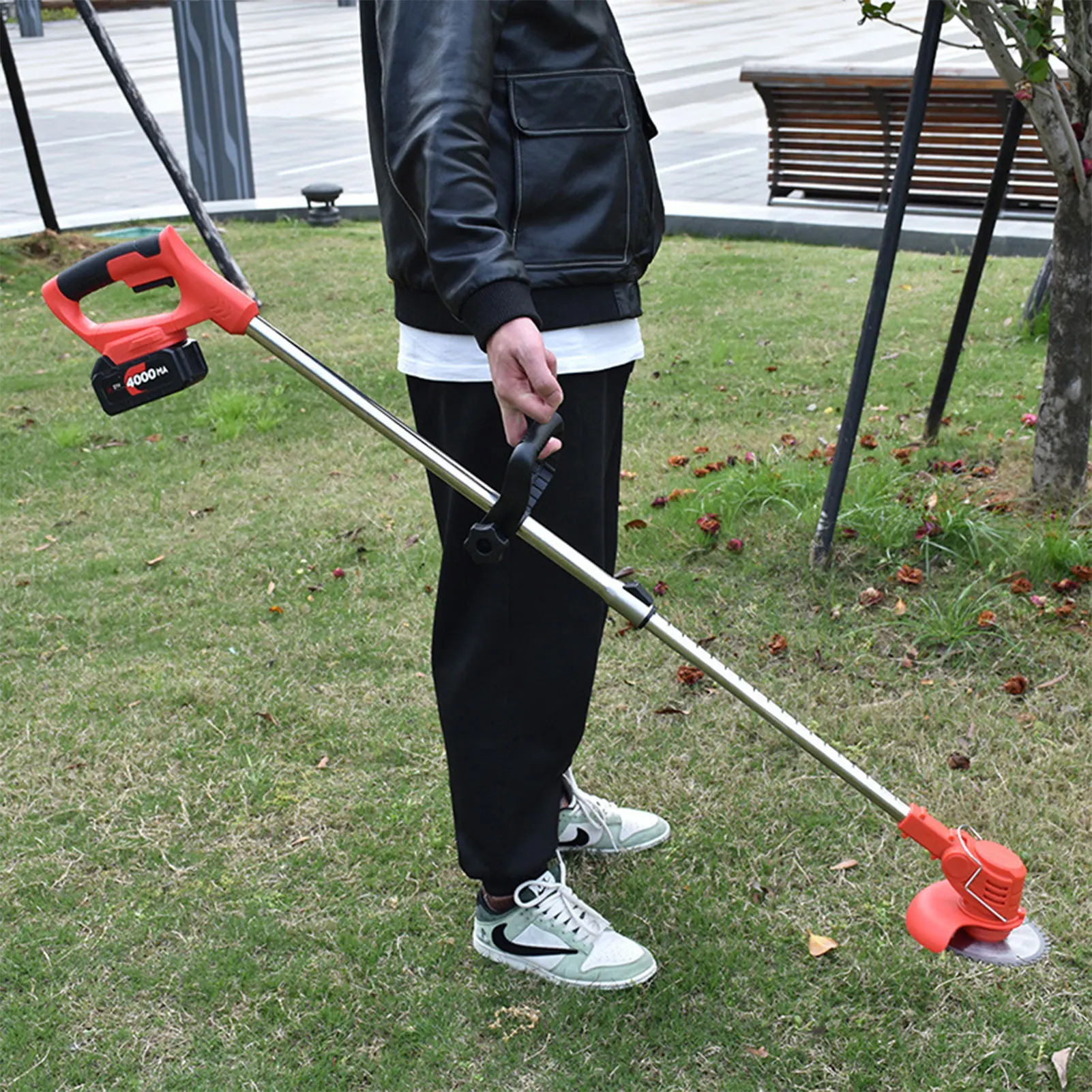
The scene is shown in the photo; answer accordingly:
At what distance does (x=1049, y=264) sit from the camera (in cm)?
547

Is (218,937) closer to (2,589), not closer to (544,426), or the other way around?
(544,426)

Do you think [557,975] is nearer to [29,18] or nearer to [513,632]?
[513,632]

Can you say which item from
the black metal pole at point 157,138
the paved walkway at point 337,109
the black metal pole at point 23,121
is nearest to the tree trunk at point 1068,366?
the black metal pole at point 157,138

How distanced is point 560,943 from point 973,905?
2.45 ft

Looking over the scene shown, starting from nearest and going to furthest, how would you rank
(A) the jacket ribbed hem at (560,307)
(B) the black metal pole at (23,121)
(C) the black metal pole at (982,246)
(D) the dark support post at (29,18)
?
(A) the jacket ribbed hem at (560,307) → (C) the black metal pole at (982,246) → (B) the black metal pole at (23,121) → (D) the dark support post at (29,18)

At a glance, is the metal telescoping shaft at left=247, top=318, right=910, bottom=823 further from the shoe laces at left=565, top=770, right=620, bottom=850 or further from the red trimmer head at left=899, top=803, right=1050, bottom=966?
the shoe laces at left=565, top=770, right=620, bottom=850

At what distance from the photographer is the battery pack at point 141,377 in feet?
6.27

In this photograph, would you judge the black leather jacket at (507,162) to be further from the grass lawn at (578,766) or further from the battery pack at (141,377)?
the grass lawn at (578,766)

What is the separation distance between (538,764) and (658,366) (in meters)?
3.86

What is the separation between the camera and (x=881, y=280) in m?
3.52

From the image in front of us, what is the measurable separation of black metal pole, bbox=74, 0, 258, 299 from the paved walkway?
9.08ft

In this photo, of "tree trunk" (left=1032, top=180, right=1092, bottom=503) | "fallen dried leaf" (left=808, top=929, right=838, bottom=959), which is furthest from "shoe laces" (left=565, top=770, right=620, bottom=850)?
"tree trunk" (left=1032, top=180, right=1092, bottom=503)

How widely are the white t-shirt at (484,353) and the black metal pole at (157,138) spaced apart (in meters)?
4.08

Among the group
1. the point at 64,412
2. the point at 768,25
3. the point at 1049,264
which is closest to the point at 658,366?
the point at 1049,264
